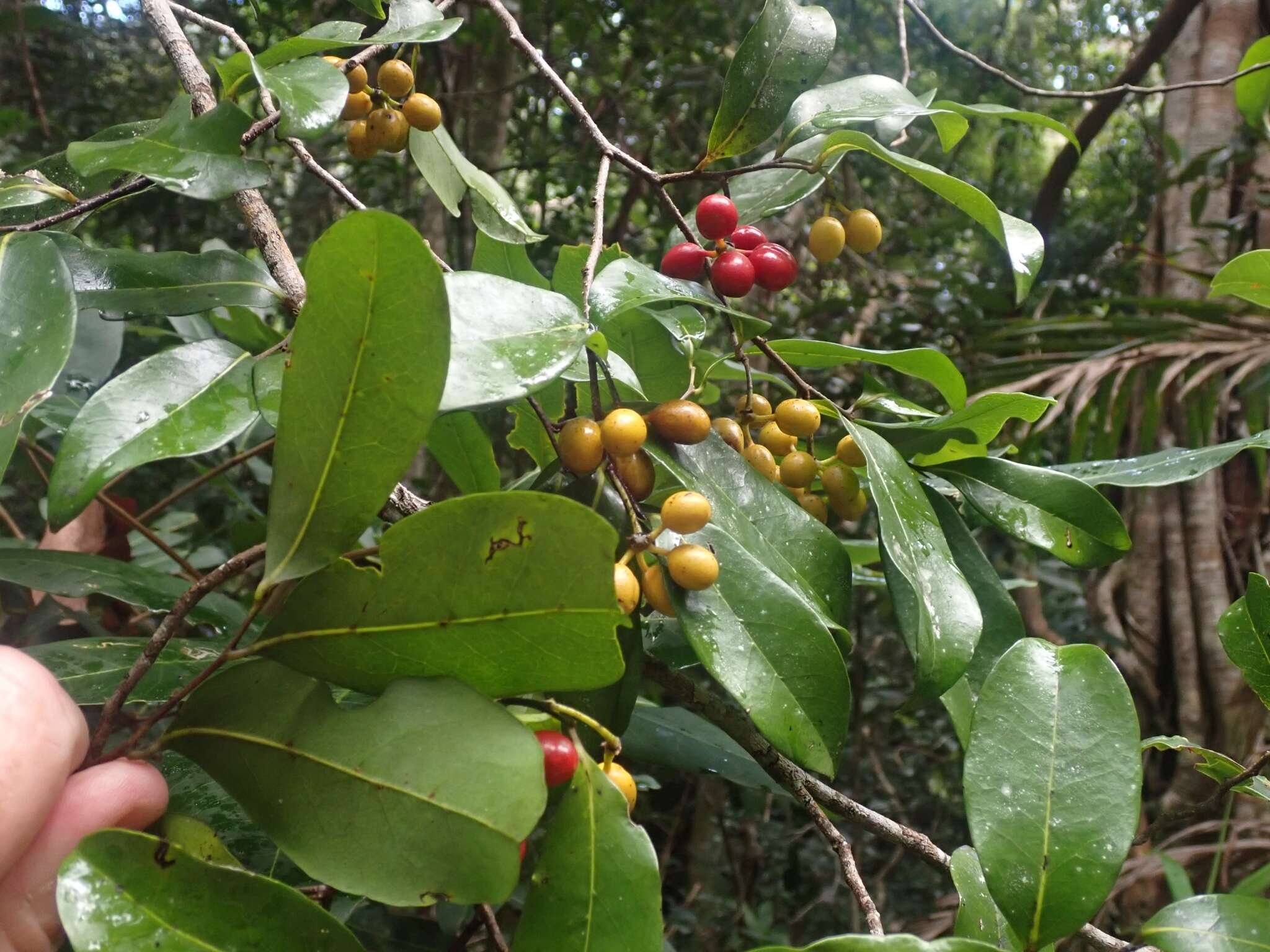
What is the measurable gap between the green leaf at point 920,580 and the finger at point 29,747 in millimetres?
357

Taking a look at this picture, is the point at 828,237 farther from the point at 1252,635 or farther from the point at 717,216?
the point at 1252,635

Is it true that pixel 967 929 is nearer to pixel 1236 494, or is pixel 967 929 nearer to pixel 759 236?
A: pixel 759 236

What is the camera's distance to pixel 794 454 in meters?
0.58

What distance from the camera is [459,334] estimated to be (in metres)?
0.35

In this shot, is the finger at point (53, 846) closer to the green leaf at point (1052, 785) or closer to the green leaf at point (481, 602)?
the green leaf at point (481, 602)

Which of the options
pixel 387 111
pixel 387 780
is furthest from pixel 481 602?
pixel 387 111

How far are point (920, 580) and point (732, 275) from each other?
0.75 feet

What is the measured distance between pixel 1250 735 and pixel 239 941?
218 cm

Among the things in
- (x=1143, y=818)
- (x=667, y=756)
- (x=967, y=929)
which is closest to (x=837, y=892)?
(x=1143, y=818)

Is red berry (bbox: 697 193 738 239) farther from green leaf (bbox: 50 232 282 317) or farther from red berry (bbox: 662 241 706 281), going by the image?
green leaf (bbox: 50 232 282 317)

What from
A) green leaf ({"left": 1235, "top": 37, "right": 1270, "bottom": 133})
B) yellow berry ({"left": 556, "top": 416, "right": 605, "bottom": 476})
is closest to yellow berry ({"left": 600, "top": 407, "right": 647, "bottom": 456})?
yellow berry ({"left": 556, "top": 416, "right": 605, "bottom": 476})

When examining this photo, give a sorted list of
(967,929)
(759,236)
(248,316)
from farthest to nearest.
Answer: (248,316) → (759,236) → (967,929)

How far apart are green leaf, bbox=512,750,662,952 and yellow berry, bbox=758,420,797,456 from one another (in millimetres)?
294

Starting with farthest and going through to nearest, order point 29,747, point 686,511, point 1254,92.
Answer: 1. point 1254,92
2. point 686,511
3. point 29,747
